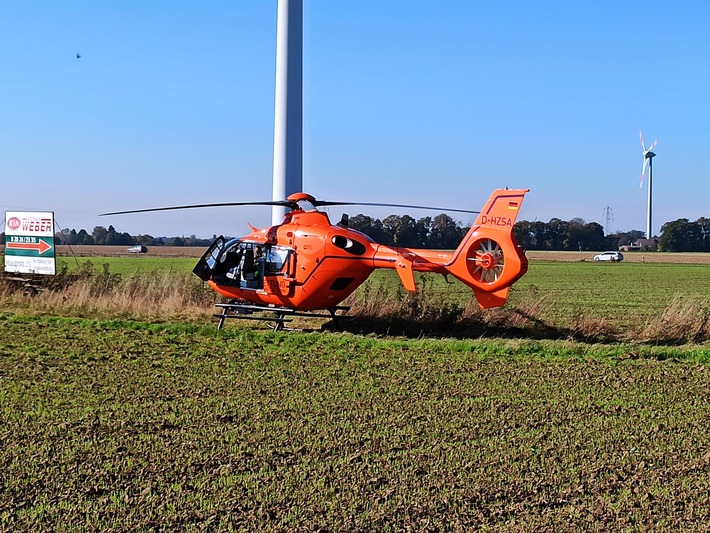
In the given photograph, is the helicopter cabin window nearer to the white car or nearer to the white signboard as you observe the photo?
the white signboard

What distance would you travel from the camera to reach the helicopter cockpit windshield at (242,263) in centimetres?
1806

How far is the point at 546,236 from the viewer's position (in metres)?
96.2

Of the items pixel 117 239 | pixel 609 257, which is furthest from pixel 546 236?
pixel 117 239

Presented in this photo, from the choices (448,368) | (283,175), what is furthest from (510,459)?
(283,175)

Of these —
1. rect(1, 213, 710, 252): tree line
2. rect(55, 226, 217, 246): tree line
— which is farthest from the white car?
rect(55, 226, 217, 246): tree line

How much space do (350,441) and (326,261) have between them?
940cm

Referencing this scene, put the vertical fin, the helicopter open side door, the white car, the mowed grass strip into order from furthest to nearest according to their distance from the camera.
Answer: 1. the white car
2. the helicopter open side door
3. the vertical fin
4. the mowed grass strip

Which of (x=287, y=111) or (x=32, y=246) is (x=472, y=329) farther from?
(x=32, y=246)

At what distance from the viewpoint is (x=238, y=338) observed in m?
16.5

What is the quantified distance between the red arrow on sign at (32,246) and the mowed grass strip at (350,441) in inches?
479

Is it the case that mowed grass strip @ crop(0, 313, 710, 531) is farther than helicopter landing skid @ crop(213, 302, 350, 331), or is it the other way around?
helicopter landing skid @ crop(213, 302, 350, 331)

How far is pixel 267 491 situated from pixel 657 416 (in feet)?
17.1

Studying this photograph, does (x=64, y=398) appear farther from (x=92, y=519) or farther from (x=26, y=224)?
(x=26, y=224)

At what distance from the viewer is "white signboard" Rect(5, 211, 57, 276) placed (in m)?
25.3
